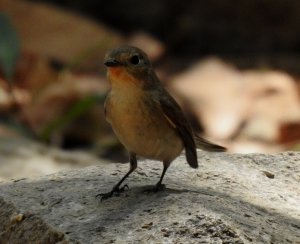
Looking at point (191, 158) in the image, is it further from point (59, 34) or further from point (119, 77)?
point (59, 34)

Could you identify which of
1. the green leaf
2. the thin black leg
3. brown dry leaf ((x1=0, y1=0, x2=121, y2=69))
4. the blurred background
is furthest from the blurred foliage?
the thin black leg

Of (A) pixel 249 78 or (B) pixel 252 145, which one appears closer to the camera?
(B) pixel 252 145

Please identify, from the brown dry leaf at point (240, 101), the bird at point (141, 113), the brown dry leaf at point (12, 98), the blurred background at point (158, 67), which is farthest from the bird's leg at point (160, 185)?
the brown dry leaf at point (12, 98)

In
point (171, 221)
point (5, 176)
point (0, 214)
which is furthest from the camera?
point (5, 176)

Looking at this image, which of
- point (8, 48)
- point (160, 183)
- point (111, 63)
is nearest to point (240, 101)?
point (8, 48)

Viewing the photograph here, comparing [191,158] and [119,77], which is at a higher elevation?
[119,77]

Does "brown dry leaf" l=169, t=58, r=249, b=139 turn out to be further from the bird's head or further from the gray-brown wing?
the bird's head

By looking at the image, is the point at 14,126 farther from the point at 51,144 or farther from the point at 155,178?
the point at 155,178

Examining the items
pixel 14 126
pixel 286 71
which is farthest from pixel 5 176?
pixel 286 71
